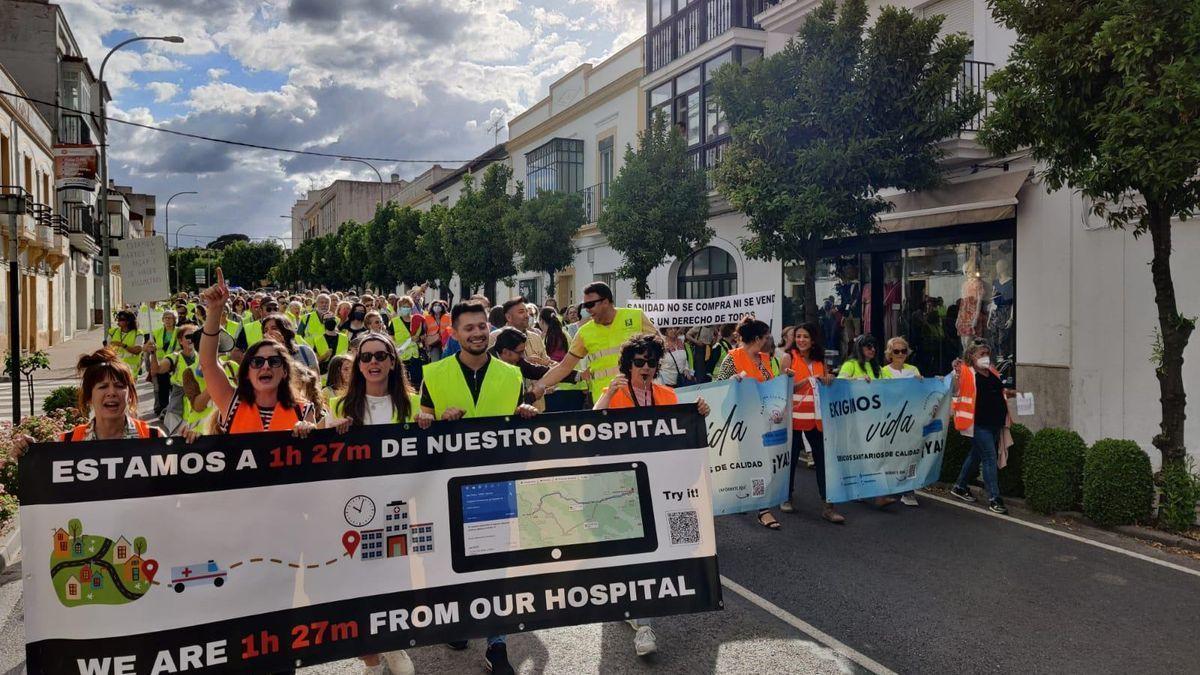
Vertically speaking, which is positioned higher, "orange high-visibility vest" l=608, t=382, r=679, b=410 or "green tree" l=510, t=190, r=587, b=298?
"green tree" l=510, t=190, r=587, b=298

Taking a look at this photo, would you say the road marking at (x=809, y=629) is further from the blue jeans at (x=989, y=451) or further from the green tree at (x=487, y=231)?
the green tree at (x=487, y=231)

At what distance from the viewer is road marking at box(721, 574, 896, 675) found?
15.7 ft

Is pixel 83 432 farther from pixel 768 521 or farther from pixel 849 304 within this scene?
pixel 849 304

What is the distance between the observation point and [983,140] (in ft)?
29.3

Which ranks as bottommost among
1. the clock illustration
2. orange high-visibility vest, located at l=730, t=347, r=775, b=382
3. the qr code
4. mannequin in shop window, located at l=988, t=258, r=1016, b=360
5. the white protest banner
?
the qr code

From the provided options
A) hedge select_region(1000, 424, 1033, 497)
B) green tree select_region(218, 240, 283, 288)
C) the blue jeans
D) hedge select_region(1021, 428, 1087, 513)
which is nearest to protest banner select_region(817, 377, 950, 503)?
the blue jeans

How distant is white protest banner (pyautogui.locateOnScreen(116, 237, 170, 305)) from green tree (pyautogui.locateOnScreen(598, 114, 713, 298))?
9031 mm

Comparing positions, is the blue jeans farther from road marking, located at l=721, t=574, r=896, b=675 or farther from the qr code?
the qr code

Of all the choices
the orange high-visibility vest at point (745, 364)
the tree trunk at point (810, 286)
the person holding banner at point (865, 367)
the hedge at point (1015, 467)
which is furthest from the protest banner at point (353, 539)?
the tree trunk at point (810, 286)

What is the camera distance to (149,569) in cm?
371

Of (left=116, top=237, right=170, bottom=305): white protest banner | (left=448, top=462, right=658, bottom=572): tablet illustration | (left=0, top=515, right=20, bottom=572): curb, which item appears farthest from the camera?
(left=116, top=237, right=170, bottom=305): white protest banner

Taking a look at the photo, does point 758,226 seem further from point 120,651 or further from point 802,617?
point 120,651

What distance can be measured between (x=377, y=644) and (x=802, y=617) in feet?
9.16

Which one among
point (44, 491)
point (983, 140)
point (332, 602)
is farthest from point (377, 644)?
point (983, 140)
